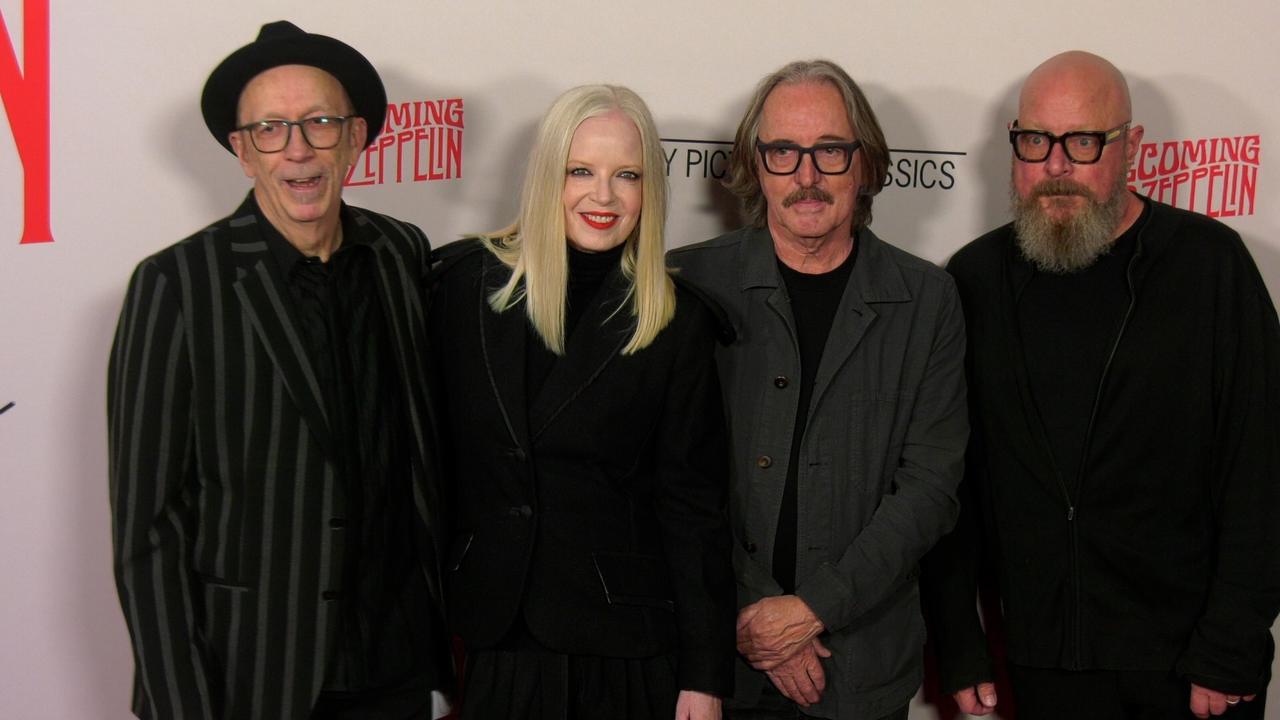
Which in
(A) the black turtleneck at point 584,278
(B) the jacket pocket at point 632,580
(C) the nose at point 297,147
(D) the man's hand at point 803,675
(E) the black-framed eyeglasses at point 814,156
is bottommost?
(D) the man's hand at point 803,675

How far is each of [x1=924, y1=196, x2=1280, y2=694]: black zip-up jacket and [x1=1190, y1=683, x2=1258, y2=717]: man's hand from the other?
34 mm

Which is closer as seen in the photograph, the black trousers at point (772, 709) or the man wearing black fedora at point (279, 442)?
the man wearing black fedora at point (279, 442)

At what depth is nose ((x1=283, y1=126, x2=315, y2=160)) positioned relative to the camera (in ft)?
7.28

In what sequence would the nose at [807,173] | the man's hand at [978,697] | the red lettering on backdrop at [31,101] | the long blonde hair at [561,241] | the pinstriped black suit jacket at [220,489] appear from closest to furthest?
the pinstriped black suit jacket at [220,489] < the long blonde hair at [561,241] < the nose at [807,173] < the red lettering on backdrop at [31,101] < the man's hand at [978,697]

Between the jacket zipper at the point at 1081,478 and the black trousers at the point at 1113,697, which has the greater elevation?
the jacket zipper at the point at 1081,478

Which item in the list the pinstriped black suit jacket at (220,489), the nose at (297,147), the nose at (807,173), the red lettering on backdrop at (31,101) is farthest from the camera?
the red lettering on backdrop at (31,101)

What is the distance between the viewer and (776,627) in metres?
2.60

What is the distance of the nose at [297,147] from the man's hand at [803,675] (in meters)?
1.43

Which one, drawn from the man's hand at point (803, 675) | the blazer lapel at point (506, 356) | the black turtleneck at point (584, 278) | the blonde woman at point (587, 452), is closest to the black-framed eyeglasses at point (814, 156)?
the blonde woman at point (587, 452)

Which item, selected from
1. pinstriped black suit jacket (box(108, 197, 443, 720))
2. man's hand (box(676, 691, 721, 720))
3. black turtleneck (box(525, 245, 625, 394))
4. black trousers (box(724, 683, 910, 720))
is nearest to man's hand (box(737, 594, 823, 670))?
black trousers (box(724, 683, 910, 720))

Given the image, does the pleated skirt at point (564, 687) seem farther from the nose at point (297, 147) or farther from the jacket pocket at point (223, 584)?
the nose at point (297, 147)

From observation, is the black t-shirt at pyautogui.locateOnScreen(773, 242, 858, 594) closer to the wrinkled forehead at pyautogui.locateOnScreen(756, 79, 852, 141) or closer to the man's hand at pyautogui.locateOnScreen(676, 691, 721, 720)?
the wrinkled forehead at pyautogui.locateOnScreen(756, 79, 852, 141)

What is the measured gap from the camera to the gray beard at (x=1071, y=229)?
9.43ft

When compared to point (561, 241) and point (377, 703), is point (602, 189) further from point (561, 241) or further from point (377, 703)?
point (377, 703)
